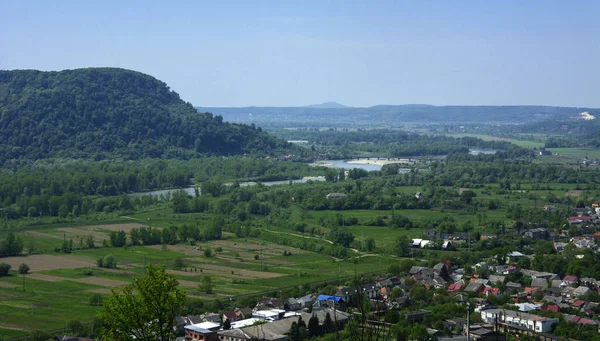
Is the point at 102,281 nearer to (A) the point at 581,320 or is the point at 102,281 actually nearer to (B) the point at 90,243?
(B) the point at 90,243

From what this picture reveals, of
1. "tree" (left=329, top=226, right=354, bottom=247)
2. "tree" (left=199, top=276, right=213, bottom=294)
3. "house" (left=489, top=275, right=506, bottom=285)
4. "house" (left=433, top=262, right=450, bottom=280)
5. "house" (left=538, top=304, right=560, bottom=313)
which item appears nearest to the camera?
"house" (left=538, top=304, right=560, bottom=313)

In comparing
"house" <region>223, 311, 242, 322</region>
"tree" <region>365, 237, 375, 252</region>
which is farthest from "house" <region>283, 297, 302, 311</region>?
"tree" <region>365, 237, 375, 252</region>

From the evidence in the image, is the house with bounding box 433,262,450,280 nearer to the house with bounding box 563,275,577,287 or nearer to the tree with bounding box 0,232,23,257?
the house with bounding box 563,275,577,287

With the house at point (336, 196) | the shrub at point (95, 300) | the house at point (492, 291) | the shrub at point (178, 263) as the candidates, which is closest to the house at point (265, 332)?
the shrub at point (95, 300)

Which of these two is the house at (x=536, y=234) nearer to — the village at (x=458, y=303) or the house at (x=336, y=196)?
the village at (x=458, y=303)

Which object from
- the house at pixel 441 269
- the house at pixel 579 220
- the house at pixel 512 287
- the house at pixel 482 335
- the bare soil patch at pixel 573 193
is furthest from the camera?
the bare soil patch at pixel 573 193

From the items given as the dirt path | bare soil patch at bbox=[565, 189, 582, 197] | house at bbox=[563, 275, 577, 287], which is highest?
house at bbox=[563, 275, 577, 287]

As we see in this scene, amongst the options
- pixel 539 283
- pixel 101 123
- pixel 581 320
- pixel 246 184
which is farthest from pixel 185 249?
pixel 101 123
